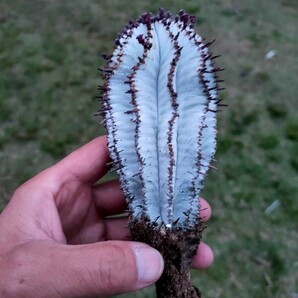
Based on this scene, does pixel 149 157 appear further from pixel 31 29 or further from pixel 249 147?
pixel 31 29

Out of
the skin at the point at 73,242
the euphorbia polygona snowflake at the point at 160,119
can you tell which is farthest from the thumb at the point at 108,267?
the euphorbia polygona snowflake at the point at 160,119

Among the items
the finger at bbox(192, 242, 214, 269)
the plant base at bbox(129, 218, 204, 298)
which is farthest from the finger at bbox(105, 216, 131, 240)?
the plant base at bbox(129, 218, 204, 298)

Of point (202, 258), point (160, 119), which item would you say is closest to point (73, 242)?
point (202, 258)

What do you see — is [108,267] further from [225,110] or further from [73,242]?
[225,110]

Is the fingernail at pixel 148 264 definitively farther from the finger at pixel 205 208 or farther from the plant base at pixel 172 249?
the finger at pixel 205 208

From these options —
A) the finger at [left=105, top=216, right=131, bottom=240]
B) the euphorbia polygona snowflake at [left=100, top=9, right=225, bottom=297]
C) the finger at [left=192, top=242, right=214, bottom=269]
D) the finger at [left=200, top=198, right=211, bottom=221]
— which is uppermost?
the euphorbia polygona snowflake at [left=100, top=9, right=225, bottom=297]

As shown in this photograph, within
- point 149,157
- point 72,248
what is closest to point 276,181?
point 149,157

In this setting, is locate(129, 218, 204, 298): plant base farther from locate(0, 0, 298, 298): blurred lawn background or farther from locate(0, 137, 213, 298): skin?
locate(0, 0, 298, 298): blurred lawn background
